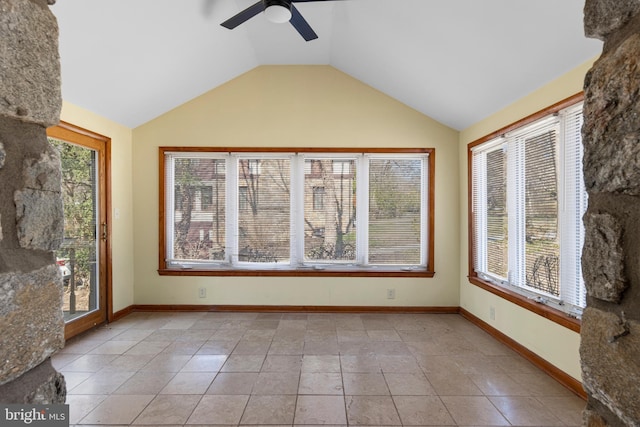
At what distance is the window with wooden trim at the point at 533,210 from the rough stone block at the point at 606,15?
2.00m

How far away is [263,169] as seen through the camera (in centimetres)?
392

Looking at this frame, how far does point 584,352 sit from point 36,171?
3.47 feet

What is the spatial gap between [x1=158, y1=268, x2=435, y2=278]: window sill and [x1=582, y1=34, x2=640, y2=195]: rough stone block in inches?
132

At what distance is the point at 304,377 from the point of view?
2.38 meters

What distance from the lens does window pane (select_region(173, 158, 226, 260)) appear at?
12.9ft

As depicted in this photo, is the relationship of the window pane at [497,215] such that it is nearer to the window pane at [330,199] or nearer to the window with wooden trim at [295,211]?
the window with wooden trim at [295,211]

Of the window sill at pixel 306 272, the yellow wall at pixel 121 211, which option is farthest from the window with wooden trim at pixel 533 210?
the yellow wall at pixel 121 211

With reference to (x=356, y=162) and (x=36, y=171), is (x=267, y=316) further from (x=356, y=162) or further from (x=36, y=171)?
(x=36, y=171)

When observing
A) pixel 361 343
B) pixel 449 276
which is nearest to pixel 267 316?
pixel 361 343

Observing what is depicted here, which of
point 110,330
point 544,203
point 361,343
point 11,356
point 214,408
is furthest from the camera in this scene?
point 110,330

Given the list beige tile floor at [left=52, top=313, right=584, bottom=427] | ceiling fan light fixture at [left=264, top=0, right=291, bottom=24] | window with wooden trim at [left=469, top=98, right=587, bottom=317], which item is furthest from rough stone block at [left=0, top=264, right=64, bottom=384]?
window with wooden trim at [left=469, top=98, right=587, bottom=317]

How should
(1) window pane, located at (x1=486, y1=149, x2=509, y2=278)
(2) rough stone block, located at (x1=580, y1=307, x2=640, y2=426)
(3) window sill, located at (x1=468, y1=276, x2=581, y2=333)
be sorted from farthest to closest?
(1) window pane, located at (x1=486, y1=149, x2=509, y2=278) < (3) window sill, located at (x1=468, y1=276, x2=581, y2=333) < (2) rough stone block, located at (x1=580, y1=307, x2=640, y2=426)

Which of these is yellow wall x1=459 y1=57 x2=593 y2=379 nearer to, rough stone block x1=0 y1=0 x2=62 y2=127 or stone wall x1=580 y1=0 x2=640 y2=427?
stone wall x1=580 y1=0 x2=640 y2=427

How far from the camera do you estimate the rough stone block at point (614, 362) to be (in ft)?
1.58
